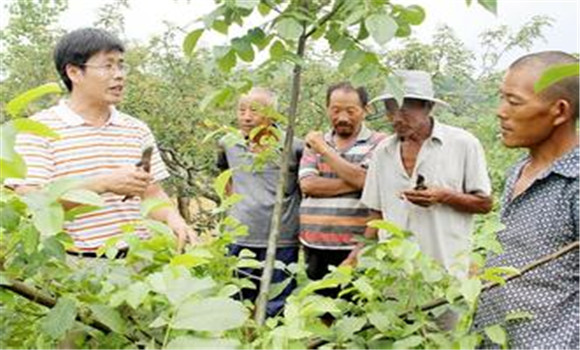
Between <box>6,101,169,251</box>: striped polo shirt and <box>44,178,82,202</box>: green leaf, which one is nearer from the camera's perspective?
<box>44,178,82,202</box>: green leaf

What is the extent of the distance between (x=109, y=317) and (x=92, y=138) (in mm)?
1362

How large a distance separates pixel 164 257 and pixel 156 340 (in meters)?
0.16

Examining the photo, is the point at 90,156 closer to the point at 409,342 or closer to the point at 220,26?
the point at 220,26

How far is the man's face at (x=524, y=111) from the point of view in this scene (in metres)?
1.59

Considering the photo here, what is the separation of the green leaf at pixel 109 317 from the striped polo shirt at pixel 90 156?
114 cm

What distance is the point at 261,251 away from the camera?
3359 millimetres

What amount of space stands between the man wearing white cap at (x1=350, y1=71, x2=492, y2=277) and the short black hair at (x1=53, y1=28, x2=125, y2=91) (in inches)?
33.3

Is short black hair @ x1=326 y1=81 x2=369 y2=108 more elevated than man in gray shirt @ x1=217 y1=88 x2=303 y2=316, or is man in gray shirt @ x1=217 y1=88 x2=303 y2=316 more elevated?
short black hair @ x1=326 y1=81 x2=369 y2=108

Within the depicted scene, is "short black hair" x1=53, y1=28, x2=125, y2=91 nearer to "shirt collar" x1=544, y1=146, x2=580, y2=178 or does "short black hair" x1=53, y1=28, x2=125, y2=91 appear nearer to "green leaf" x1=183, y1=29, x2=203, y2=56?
"green leaf" x1=183, y1=29, x2=203, y2=56

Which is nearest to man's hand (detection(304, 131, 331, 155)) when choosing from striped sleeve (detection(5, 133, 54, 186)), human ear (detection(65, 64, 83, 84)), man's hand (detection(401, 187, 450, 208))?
man's hand (detection(401, 187, 450, 208))

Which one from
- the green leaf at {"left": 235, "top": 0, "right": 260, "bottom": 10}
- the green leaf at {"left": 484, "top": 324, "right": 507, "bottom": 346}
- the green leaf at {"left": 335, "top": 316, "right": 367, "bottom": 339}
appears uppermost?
the green leaf at {"left": 235, "top": 0, "right": 260, "bottom": 10}

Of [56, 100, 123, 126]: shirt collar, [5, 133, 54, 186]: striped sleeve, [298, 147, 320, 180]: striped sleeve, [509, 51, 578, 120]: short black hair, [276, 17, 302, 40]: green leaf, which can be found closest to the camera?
[276, 17, 302, 40]: green leaf

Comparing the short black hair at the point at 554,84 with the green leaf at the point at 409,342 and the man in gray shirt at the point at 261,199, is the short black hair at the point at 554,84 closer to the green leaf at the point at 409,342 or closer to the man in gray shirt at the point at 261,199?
the green leaf at the point at 409,342

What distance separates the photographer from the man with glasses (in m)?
2.21
